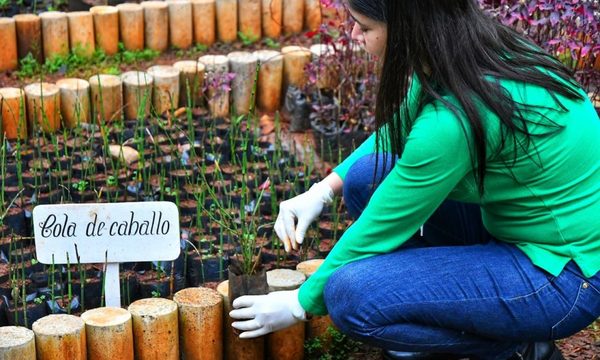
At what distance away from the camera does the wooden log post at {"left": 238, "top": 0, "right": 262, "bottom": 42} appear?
499cm

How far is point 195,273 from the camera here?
9.77ft

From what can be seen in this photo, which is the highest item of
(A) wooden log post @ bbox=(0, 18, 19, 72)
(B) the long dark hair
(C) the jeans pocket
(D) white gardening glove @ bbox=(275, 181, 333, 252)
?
(B) the long dark hair

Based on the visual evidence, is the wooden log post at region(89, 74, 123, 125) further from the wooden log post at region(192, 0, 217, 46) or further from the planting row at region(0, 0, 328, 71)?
the wooden log post at region(192, 0, 217, 46)

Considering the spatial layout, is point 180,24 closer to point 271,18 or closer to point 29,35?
point 271,18

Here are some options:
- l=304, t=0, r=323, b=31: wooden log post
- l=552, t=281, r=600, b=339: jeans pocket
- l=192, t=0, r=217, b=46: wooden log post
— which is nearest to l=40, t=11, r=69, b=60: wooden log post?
l=192, t=0, r=217, b=46: wooden log post

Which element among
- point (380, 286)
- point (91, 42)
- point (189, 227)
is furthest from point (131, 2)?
point (380, 286)

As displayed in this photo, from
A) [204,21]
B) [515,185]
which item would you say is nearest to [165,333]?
[515,185]

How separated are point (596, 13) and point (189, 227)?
4.92 ft

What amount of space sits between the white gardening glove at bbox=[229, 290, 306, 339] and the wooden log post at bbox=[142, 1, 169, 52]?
254cm

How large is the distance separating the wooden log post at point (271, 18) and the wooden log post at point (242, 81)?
0.67m

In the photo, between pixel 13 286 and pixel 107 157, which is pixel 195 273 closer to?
pixel 13 286

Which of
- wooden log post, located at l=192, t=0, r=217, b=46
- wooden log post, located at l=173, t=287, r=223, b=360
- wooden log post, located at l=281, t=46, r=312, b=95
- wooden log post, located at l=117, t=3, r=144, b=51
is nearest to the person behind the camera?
wooden log post, located at l=173, t=287, r=223, b=360

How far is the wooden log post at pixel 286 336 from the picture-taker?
108 inches

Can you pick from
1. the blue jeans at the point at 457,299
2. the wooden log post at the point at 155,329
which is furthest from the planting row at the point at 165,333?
the blue jeans at the point at 457,299
